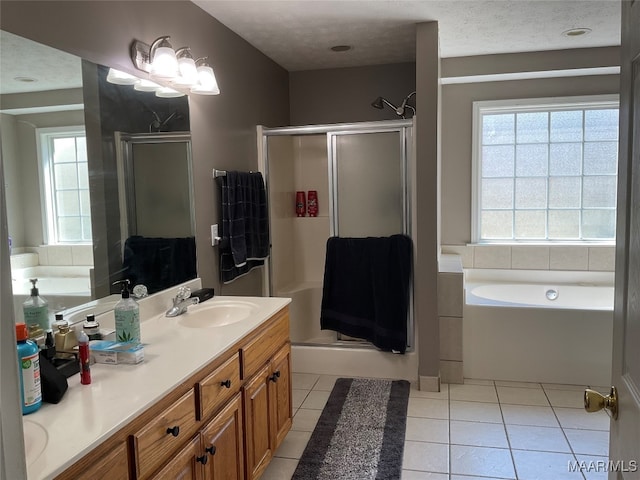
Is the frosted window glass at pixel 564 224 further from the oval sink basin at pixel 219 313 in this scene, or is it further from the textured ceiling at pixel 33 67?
the textured ceiling at pixel 33 67

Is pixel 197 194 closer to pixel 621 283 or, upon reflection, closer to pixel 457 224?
pixel 621 283

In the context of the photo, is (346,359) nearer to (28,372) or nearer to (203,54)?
(203,54)

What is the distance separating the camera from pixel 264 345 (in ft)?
7.46

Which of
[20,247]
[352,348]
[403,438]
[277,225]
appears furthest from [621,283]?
[277,225]

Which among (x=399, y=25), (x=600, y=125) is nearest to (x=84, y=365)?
(x=399, y=25)

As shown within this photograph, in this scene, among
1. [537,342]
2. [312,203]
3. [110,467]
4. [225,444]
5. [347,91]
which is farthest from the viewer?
[312,203]

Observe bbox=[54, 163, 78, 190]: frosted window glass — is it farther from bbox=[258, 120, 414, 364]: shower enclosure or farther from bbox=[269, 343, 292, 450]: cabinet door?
bbox=[258, 120, 414, 364]: shower enclosure

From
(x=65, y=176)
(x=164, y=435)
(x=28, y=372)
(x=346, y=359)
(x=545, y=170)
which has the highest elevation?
(x=545, y=170)

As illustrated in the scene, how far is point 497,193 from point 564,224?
0.63 meters

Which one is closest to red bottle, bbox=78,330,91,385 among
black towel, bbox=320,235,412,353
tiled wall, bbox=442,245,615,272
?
black towel, bbox=320,235,412,353

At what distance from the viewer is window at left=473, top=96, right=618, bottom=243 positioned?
14.0ft

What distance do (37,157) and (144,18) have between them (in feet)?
3.13

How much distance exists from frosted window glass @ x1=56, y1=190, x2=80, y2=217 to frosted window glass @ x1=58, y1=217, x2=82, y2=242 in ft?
0.07

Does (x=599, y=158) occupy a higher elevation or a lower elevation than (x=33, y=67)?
lower
